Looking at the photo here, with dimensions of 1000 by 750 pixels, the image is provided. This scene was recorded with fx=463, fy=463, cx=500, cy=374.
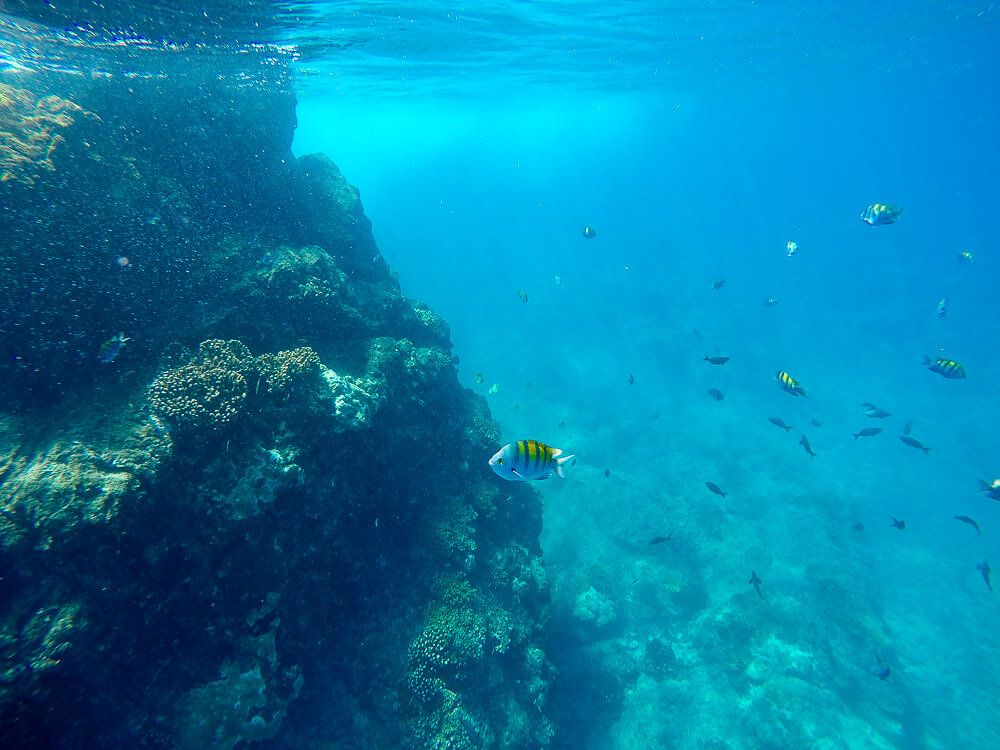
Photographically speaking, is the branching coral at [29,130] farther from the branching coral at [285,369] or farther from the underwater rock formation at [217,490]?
the branching coral at [285,369]

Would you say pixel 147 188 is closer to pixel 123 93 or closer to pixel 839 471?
pixel 123 93

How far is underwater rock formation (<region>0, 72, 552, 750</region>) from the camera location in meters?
4.61

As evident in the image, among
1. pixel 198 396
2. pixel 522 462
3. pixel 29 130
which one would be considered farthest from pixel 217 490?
pixel 29 130

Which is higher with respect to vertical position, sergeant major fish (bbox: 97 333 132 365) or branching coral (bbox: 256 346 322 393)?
sergeant major fish (bbox: 97 333 132 365)

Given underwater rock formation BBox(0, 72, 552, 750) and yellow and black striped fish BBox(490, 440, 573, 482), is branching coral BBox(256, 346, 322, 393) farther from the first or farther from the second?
yellow and black striped fish BBox(490, 440, 573, 482)

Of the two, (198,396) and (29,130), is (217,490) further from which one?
(29,130)

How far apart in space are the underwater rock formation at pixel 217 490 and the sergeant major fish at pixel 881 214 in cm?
947

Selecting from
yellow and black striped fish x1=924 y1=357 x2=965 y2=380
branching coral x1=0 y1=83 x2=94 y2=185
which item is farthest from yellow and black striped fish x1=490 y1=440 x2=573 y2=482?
yellow and black striped fish x1=924 y1=357 x2=965 y2=380

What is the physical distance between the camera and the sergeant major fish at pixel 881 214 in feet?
30.8

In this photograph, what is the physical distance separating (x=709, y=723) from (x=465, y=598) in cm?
884

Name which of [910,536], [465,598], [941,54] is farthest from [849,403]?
[465,598]

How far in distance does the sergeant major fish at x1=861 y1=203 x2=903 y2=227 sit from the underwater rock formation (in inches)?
373

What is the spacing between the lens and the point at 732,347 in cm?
3497

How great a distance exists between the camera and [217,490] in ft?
17.7
